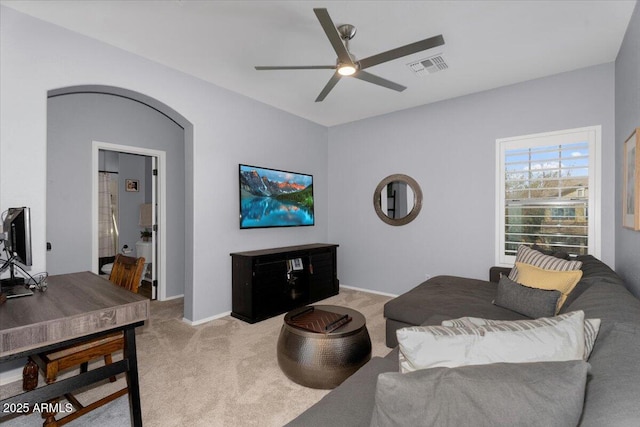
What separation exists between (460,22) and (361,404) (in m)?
2.81

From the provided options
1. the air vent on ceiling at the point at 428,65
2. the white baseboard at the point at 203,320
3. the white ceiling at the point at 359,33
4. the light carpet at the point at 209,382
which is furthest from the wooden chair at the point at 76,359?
the air vent on ceiling at the point at 428,65

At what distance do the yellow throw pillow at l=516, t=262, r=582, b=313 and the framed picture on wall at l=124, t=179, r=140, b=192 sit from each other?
245 inches

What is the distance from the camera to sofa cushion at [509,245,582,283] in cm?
239

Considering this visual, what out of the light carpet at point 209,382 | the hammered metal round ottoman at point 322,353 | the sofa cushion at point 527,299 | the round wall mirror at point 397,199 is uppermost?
the round wall mirror at point 397,199

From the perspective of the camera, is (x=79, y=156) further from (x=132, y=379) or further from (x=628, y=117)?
(x=628, y=117)

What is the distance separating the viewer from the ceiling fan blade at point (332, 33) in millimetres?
1911

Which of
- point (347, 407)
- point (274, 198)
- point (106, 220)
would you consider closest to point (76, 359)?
point (347, 407)

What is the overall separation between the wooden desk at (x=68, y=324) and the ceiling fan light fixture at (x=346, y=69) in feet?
6.96

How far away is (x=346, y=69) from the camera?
251 centimetres

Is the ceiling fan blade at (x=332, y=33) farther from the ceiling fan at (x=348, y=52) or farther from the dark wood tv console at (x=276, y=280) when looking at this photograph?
the dark wood tv console at (x=276, y=280)

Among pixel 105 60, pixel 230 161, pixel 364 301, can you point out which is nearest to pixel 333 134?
pixel 230 161

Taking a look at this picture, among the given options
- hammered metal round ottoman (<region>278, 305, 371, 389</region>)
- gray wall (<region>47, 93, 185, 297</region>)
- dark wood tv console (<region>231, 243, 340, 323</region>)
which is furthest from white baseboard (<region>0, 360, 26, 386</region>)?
hammered metal round ottoman (<region>278, 305, 371, 389</region>)

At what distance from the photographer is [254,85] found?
3.79m

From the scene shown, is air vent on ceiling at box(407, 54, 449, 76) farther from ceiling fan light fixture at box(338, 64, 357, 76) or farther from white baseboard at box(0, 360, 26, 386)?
white baseboard at box(0, 360, 26, 386)
